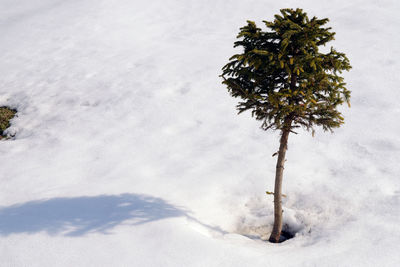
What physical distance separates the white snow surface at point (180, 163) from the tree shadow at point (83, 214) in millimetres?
66

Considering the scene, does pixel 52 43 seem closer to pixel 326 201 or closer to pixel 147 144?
pixel 147 144

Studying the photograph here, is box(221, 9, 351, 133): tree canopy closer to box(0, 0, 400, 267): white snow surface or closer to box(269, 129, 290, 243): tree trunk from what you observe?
box(269, 129, 290, 243): tree trunk

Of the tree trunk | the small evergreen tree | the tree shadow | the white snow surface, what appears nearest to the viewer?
the small evergreen tree

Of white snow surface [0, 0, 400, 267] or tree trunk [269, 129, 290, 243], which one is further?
white snow surface [0, 0, 400, 267]

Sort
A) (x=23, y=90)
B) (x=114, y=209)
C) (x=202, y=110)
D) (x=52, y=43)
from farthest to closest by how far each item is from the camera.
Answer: (x=52, y=43) < (x=23, y=90) < (x=202, y=110) < (x=114, y=209)

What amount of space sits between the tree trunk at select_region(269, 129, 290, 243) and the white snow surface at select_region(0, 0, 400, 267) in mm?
689

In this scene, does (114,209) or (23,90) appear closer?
(114,209)

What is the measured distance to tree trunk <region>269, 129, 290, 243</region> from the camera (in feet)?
33.9

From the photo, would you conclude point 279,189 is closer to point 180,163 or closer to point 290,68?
point 290,68

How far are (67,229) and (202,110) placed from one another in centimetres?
1152

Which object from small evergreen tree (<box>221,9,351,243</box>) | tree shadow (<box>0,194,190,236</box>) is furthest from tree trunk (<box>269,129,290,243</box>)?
tree shadow (<box>0,194,190,236</box>)

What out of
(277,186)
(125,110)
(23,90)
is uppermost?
(23,90)

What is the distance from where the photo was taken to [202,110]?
20828 mm

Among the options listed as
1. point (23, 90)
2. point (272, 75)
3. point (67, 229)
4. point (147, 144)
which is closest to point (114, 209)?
point (67, 229)
